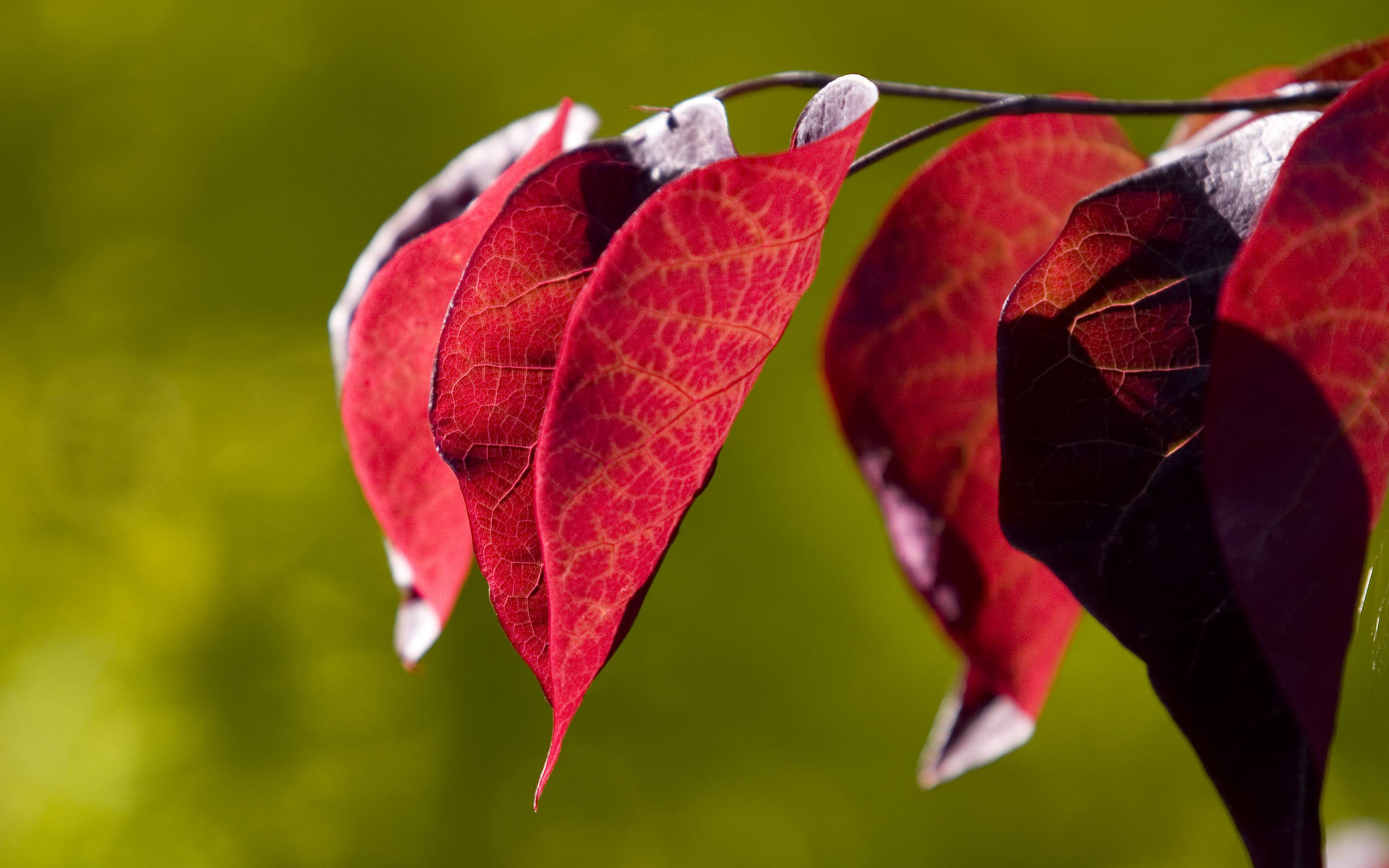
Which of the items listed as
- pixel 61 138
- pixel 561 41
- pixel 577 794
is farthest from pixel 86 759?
pixel 561 41

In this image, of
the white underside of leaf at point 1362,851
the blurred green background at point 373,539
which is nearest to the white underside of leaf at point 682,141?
the white underside of leaf at point 1362,851

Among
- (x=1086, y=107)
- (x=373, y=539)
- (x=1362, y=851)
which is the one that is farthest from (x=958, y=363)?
(x=373, y=539)

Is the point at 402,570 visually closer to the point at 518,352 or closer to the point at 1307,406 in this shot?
the point at 518,352

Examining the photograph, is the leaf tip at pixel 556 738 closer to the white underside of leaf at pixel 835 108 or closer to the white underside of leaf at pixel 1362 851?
the white underside of leaf at pixel 835 108

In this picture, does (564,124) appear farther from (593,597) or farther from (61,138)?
(61,138)

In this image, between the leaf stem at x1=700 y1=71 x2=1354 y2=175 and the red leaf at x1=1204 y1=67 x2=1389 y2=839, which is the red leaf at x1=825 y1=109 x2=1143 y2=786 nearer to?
the leaf stem at x1=700 y1=71 x2=1354 y2=175

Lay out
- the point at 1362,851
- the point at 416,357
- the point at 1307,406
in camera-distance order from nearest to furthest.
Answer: the point at 1307,406
the point at 416,357
the point at 1362,851
